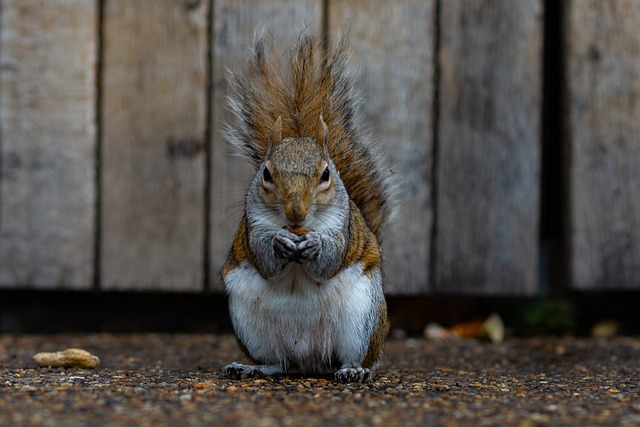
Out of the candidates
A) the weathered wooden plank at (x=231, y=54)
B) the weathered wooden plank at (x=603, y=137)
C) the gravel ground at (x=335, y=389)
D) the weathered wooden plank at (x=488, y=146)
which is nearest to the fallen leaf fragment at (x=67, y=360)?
the gravel ground at (x=335, y=389)

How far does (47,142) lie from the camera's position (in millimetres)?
2889

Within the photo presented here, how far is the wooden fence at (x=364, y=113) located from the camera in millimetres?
2873

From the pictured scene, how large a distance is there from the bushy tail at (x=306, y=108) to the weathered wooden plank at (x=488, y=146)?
0.61 metres

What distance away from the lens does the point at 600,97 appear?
292 centimetres

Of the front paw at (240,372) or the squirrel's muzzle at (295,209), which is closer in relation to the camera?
the squirrel's muzzle at (295,209)

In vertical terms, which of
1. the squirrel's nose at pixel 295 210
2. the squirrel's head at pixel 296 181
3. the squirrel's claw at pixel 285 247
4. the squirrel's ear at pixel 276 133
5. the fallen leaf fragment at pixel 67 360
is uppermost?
the squirrel's ear at pixel 276 133

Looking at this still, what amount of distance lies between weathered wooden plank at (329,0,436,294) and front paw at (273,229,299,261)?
1.00 meters

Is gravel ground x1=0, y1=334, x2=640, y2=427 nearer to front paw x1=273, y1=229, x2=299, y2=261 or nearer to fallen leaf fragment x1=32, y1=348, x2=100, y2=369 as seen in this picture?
fallen leaf fragment x1=32, y1=348, x2=100, y2=369

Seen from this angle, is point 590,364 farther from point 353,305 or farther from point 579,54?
point 579,54

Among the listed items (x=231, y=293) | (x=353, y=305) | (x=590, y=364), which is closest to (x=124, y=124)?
(x=231, y=293)

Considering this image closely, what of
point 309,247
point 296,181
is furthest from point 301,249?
point 296,181

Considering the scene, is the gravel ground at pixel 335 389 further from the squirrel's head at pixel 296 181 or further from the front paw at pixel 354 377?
the squirrel's head at pixel 296 181

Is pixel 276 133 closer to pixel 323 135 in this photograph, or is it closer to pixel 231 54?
pixel 323 135

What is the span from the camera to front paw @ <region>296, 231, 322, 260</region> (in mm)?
1932
